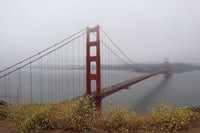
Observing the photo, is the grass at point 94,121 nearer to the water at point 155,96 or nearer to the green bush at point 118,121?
the green bush at point 118,121

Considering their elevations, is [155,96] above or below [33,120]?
below

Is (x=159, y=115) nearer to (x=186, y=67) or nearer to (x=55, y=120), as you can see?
(x=55, y=120)

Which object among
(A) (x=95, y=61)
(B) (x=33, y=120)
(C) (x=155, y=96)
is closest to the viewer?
(B) (x=33, y=120)

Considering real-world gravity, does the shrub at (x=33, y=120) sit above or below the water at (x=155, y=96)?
above

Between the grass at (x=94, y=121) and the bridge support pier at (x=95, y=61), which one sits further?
the bridge support pier at (x=95, y=61)

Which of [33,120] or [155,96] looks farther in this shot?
[155,96]

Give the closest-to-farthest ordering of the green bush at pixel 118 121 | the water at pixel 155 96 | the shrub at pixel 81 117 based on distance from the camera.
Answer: the shrub at pixel 81 117, the green bush at pixel 118 121, the water at pixel 155 96

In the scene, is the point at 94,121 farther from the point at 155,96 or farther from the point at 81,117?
the point at 155,96

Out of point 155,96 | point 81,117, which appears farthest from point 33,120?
point 155,96

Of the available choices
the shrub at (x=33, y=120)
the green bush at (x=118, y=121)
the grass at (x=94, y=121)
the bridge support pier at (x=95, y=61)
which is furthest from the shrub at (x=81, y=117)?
the bridge support pier at (x=95, y=61)

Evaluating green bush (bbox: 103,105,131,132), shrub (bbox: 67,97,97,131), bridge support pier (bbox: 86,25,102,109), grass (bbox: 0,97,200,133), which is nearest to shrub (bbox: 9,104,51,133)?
grass (bbox: 0,97,200,133)

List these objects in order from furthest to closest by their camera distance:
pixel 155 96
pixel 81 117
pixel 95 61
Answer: pixel 155 96, pixel 95 61, pixel 81 117

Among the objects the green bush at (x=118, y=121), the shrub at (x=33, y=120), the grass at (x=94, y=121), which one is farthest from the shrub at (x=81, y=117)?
the shrub at (x=33, y=120)

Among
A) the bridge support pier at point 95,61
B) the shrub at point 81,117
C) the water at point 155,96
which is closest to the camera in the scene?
the shrub at point 81,117
